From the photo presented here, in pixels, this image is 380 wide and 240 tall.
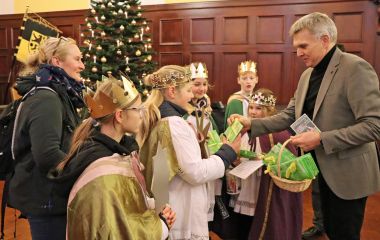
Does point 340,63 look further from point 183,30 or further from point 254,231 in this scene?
point 183,30

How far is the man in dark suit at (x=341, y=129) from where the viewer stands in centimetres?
184

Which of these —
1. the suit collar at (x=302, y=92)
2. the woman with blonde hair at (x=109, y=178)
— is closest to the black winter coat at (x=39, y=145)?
the woman with blonde hair at (x=109, y=178)

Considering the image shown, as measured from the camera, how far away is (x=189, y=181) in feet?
6.29

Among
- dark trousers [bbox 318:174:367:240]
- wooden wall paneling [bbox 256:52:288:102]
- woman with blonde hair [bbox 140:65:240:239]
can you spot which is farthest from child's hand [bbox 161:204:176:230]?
wooden wall paneling [bbox 256:52:288:102]

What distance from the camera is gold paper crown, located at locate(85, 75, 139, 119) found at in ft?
4.68

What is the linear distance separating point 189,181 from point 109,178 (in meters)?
0.72

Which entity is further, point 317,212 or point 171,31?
point 171,31

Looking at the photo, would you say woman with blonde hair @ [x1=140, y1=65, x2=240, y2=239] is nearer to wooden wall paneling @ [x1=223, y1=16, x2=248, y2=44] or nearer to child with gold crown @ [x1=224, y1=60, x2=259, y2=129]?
child with gold crown @ [x1=224, y1=60, x2=259, y2=129]

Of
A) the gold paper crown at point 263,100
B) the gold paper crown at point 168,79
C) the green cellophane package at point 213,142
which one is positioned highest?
the gold paper crown at point 168,79

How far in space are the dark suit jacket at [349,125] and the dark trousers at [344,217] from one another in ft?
0.19

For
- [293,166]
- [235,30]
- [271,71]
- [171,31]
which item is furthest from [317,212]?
[171,31]

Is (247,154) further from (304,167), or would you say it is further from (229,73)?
(229,73)

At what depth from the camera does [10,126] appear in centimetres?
197

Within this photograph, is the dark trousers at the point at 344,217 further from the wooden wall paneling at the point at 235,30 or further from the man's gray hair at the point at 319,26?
the wooden wall paneling at the point at 235,30
